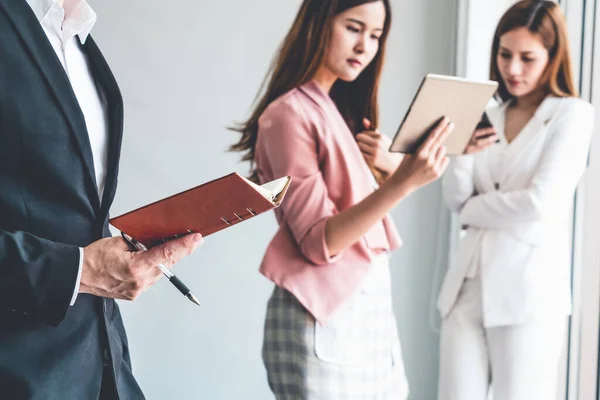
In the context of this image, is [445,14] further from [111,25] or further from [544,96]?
[111,25]

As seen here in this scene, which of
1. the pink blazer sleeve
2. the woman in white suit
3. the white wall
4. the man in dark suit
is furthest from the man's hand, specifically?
the white wall

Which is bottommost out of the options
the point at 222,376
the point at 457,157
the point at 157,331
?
the point at 222,376

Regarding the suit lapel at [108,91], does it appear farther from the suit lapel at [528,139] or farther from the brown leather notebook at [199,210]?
the suit lapel at [528,139]

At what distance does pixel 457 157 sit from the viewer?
2.10 m

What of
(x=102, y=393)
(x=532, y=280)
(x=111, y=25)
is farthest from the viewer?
(x=111, y=25)

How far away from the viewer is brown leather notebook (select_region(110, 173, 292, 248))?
835 millimetres

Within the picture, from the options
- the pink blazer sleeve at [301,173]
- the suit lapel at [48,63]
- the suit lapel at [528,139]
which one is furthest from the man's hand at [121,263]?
the suit lapel at [528,139]

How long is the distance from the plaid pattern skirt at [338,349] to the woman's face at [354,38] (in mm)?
410

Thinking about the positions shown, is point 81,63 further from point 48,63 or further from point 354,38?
point 354,38

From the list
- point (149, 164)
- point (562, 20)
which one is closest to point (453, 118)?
point (562, 20)

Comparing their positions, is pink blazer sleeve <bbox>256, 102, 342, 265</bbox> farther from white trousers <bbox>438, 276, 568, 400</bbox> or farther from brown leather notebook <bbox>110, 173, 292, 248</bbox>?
white trousers <bbox>438, 276, 568, 400</bbox>

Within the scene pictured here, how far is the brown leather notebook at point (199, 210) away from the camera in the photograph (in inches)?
32.9

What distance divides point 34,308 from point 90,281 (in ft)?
0.22

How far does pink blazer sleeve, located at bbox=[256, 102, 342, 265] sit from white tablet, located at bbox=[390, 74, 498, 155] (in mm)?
183
